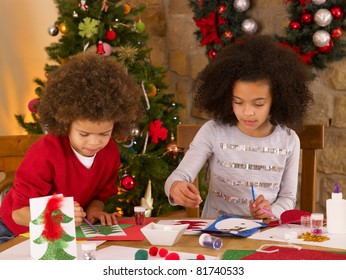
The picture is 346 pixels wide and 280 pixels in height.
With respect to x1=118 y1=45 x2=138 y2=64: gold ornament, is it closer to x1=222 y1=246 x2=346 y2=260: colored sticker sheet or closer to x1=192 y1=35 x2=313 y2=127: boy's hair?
x1=192 y1=35 x2=313 y2=127: boy's hair

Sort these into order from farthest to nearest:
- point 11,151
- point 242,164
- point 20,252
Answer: point 11,151 < point 242,164 < point 20,252

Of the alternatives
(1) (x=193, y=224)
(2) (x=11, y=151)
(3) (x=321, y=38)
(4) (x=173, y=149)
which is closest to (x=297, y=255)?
(1) (x=193, y=224)

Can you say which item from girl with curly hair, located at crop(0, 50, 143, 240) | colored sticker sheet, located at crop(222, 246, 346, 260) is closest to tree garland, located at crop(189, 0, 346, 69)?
girl with curly hair, located at crop(0, 50, 143, 240)

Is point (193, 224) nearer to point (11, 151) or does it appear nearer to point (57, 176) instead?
point (57, 176)

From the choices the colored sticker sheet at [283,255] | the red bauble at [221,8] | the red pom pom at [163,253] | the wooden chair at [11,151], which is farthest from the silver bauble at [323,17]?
the red pom pom at [163,253]

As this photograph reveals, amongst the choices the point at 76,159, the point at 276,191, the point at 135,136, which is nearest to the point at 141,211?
the point at 76,159

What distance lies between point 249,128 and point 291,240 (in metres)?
0.73

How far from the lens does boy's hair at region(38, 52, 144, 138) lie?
1.81 metres

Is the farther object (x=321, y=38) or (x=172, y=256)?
(x=321, y=38)

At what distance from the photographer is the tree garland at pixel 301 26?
294 centimetres

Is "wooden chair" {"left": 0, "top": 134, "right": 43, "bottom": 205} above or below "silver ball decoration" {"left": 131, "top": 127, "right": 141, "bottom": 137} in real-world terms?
below

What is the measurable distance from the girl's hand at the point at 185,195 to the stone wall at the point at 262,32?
140 centimetres

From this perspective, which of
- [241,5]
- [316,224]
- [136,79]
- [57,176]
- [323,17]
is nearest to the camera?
[316,224]

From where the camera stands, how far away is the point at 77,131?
6.03 ft
